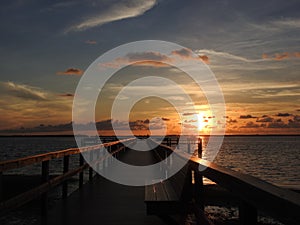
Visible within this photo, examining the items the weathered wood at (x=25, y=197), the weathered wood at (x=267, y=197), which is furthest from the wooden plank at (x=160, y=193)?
the weathered wood at (x=267, y=197)

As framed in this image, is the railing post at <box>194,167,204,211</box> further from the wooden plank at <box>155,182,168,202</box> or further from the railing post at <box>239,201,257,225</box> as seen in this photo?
the railing post at <box>239,201,257,225</box>

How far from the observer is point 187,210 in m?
5.93

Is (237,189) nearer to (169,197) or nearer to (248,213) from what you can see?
(248,213)

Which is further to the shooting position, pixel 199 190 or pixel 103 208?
pixel 103 208

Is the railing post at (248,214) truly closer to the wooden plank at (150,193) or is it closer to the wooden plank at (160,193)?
the wooden plank at (160,193)

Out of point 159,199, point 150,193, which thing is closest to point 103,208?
point 150,193

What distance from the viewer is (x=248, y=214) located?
2.82 metres

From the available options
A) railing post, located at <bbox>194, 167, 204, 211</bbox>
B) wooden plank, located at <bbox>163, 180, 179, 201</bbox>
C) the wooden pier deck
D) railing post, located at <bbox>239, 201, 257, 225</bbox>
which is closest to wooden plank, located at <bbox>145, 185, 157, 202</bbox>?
wooden plank, located at <bbox>163, 180, 179, 201</bbox>

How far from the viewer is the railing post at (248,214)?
2.77 meters

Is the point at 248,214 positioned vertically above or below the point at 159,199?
above

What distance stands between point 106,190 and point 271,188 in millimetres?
8248

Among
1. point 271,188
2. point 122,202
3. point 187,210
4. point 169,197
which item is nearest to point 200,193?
point 187,210

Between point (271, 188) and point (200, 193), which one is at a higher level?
point (271, 188)

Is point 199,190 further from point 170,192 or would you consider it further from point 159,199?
point 170,192
